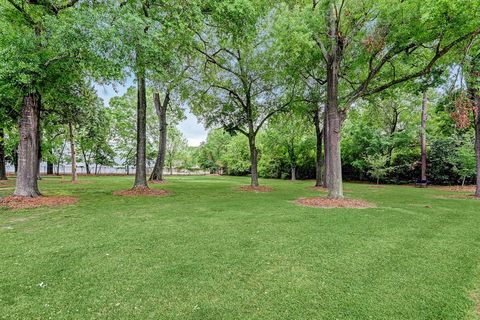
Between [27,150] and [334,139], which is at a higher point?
[334,139]

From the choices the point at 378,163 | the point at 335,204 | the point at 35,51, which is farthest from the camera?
the point at 378,163

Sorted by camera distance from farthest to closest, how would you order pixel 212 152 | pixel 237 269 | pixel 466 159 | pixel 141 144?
pixel 212 152 → pixel 466 159 → pixel 141 144 → pixel 237 269

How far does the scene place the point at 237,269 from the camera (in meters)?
3.36

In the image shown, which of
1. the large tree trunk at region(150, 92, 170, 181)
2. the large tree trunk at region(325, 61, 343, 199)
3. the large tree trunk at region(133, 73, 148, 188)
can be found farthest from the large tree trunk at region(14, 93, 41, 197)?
the large tree trunk at region(325, 61, 343, 199)

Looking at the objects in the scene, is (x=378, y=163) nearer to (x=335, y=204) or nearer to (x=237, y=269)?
(x=335, y=204)

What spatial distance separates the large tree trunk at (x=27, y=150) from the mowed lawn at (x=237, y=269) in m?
3.51

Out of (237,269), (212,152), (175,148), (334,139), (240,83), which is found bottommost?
(237,269)

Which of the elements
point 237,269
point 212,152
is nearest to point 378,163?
point 237,269

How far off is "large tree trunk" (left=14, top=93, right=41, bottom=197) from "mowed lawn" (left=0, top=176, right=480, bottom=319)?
3512 millimetres

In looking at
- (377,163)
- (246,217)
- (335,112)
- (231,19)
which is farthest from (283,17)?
(377,163)

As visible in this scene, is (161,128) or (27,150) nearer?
(27,150)

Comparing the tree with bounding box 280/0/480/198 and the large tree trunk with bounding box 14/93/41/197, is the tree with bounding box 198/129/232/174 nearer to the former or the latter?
the tree with bounding box 280/0/480/198

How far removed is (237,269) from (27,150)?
9.29 meters

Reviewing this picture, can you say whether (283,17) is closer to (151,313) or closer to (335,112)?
(335,112)
